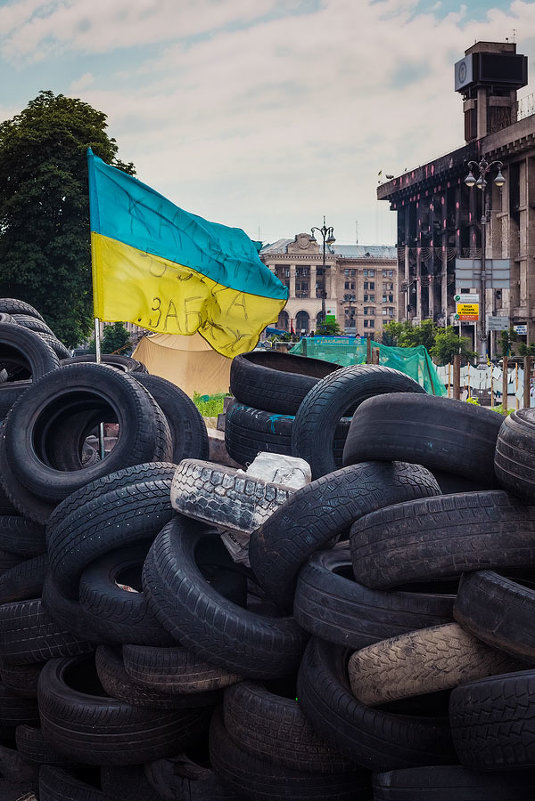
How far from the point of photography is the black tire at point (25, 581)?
6020 mm

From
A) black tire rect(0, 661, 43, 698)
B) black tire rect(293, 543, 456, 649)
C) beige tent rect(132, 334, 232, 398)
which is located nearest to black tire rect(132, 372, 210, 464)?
black tire rect(0, 661, 43, 698)

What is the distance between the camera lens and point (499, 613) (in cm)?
359

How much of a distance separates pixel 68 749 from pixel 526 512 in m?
3.10

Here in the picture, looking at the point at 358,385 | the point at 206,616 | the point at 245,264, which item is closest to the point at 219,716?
the point at 206,616

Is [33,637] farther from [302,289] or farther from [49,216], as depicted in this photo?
[302,289]

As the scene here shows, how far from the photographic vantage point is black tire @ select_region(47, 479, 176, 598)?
202 inches

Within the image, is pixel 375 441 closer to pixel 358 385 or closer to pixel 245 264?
pixel 358 385

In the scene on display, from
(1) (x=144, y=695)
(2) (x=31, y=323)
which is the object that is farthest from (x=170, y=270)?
(1) (x=144, y=695)

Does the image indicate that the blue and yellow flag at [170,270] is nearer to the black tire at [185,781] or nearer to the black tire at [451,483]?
the black tire at [451,483]

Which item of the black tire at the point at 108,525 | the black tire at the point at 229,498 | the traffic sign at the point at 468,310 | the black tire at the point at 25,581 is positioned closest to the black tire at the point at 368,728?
the black tire at the point at 229,498

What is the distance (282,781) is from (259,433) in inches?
126

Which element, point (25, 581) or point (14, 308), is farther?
point (14, 308)

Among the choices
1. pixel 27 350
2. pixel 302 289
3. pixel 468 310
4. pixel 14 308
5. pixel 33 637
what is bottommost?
pixel 33 637

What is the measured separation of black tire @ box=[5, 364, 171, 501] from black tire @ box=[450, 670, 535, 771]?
10.5 ft
